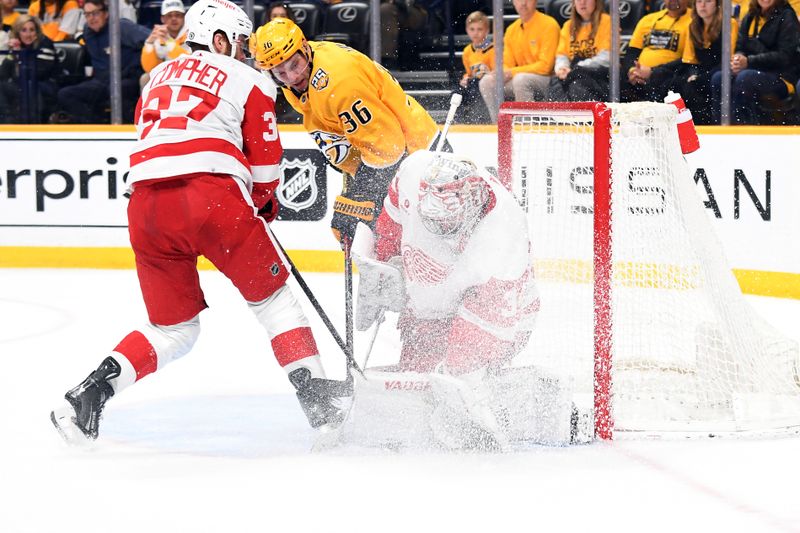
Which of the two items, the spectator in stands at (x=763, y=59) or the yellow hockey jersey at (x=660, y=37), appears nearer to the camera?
the spectator in stands at (x=763, y=59)

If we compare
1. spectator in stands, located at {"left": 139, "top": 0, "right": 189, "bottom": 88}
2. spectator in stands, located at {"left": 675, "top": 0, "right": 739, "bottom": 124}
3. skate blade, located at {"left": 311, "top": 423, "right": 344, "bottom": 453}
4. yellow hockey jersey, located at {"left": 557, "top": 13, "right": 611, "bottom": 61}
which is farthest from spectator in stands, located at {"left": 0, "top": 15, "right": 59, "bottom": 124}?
skate blade, located at {"left": 311, "top": 423, "right": 344, "bottom": 453}

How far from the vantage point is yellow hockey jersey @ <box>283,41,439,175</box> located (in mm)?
3553

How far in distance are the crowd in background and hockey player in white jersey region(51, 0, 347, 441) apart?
3.30 m

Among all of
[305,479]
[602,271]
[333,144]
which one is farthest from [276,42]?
[305,479]

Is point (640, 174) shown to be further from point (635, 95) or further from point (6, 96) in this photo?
point (6, 96)

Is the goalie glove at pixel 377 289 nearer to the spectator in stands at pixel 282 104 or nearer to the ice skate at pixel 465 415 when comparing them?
the ice skate at pixel 465 415

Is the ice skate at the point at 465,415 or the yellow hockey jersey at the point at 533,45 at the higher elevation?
the yellow hockey jersey at the point at 533,45

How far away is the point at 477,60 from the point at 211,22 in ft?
11.5

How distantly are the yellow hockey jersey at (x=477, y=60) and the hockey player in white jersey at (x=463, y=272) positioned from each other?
3.37 m

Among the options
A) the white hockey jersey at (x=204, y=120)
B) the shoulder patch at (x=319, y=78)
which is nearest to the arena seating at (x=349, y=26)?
the shoulder patch at (x=319, y=78)

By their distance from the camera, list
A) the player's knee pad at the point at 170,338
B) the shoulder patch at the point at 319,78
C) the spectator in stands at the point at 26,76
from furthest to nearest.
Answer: the spectator in stands at the point at 26,76, the shoulder patch at the point at 319,78, the player's knee pad at the point at 170,338

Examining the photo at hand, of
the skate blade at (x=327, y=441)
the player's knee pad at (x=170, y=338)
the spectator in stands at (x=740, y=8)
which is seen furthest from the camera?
the spectator in stands at (x=740, y=8)

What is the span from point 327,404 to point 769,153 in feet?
10.00

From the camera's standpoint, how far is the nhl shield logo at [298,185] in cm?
634
